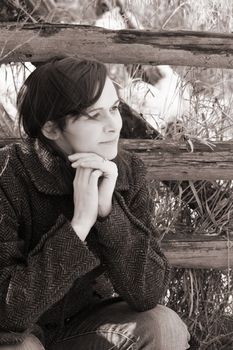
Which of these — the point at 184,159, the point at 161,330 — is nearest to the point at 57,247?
the point at 161,330

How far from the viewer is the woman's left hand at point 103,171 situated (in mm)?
2217

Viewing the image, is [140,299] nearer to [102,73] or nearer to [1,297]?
[1,297]

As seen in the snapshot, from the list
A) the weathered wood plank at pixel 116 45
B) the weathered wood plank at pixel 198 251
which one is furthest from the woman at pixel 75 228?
the weathered wood plank at pixel 198 251

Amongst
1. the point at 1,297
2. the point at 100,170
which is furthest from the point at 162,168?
the point at 1,297

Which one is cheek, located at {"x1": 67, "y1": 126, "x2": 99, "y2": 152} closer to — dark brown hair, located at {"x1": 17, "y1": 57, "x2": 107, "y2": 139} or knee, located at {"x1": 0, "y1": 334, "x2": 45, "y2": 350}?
dark brown hair, located at {"x1": 17, "y1": 57, "x2": 107, "y2": 139}

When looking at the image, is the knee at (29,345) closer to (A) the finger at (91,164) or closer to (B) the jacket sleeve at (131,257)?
(B) the jacket sleeve at (131,257)

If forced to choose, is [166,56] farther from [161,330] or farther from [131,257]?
[161,330]

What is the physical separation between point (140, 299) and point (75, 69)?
75 centimetres

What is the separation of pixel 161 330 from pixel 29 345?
425 millimetres

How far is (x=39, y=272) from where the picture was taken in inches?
84.0

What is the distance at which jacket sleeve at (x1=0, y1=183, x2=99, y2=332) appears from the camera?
2109mm

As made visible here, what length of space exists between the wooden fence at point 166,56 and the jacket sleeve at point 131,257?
595 millimetres

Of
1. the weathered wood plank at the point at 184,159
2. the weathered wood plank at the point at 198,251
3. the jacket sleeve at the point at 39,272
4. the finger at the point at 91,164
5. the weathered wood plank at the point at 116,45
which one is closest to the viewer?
the jacket sleeve at the point at 39,272

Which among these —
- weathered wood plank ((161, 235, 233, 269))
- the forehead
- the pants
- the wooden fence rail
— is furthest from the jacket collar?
weathered wood plank ((161, 235, 233, 269))
